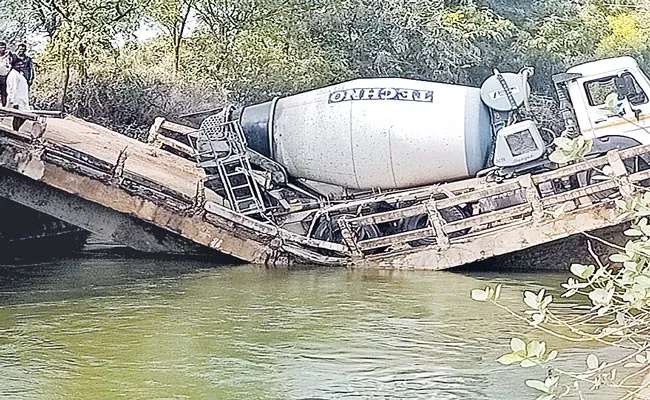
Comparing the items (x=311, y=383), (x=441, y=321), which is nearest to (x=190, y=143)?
(x=441, y=321)

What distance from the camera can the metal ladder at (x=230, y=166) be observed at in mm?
14305

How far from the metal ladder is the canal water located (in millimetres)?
950

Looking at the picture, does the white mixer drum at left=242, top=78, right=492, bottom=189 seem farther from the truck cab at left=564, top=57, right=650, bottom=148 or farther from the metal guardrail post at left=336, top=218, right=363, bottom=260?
the truck cab at left=564, top=57, right=650, bottom=148

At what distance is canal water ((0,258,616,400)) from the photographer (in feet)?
25.9

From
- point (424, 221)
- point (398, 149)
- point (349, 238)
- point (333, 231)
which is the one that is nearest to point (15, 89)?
point (333, 231)

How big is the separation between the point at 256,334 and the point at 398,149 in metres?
4.84

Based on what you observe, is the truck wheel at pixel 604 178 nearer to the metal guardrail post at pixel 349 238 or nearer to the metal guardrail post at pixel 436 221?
the metal guardrail post at pixel 436 221

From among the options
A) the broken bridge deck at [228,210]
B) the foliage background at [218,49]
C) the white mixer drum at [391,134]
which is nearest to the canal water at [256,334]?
the broken bridge deck at [228,210]

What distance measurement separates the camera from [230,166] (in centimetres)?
1438

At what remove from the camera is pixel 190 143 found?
1535 cm

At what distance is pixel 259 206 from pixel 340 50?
1004 cm

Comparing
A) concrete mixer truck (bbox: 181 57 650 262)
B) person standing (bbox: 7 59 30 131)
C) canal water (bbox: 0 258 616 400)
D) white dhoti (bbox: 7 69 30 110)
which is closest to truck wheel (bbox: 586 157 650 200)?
concrete mixer truck (bbox: 181 57 650 262)

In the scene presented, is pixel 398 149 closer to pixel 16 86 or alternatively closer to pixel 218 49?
pixel 16 86

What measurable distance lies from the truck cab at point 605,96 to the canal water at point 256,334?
2047 millimetres
